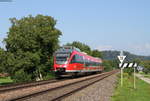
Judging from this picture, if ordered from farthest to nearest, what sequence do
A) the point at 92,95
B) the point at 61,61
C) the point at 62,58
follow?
1. the point at 62,58
2. the point at 61,61
3. the point at 92,95

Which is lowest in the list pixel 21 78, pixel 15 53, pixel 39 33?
pixel 21 78

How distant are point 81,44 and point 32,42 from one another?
86.2m

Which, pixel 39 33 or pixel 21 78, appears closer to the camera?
pixel 21 78

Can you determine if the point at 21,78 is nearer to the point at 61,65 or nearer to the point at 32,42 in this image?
the point at 32,42

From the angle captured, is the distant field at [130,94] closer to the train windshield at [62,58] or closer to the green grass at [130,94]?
the green grass at [130,94]

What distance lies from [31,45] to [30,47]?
0.59 meters

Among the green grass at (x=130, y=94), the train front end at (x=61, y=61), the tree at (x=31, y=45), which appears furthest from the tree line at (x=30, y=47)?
the green grass at (x=130, y=94)

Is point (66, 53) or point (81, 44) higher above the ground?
point (81, 44)

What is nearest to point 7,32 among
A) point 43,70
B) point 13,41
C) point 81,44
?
point 13,41

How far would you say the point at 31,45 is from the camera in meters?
56.8

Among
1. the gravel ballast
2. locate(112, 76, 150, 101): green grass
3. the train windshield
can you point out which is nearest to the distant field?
locate(112, 76, 150, 101): green grass

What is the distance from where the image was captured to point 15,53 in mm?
57812

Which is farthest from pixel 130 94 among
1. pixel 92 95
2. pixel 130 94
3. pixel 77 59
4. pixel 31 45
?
pixel 31 45

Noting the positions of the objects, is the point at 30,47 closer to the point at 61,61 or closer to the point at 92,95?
the point at 61,61
